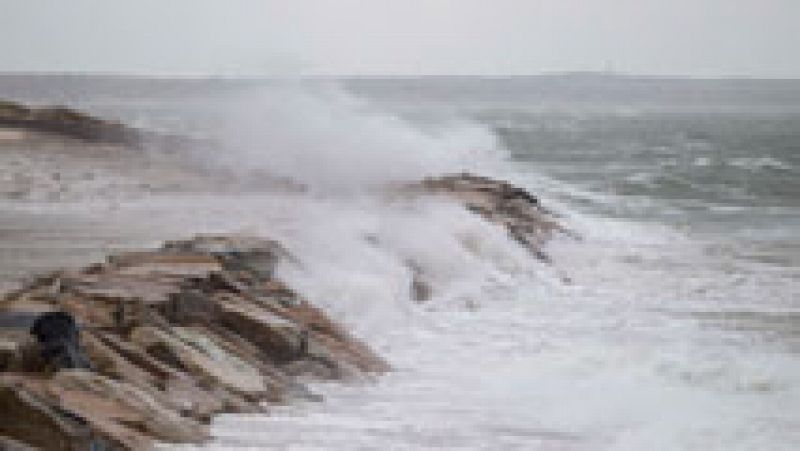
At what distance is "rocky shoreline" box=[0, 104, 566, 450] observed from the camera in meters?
9.28

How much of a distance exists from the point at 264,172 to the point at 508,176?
12.9 metres

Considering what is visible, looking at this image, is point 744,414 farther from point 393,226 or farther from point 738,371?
point 393,226

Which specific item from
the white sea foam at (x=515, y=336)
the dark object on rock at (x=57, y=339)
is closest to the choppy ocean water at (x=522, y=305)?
the white sea foam at (x=515, y=336)

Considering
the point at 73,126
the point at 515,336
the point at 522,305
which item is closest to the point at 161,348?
the point at 515,336

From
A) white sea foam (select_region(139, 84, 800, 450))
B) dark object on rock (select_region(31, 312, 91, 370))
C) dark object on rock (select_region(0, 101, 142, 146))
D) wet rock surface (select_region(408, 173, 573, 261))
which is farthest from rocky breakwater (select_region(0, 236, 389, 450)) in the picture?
dark object on rock (select_region(0, 101, 142, 146))

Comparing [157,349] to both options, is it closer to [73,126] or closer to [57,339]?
[57,339]

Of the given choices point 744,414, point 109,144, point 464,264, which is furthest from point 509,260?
point 109,144

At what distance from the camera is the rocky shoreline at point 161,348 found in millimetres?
9281

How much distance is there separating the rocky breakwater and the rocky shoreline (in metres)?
0.01

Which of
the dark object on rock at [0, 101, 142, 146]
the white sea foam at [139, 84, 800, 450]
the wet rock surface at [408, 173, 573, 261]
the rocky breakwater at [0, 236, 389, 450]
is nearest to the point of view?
the rocky breakwater at [0, 236, 389, 450]

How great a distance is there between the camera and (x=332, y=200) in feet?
84.0

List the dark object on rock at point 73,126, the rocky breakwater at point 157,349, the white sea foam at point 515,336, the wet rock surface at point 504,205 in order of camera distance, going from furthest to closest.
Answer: the dark object on rock at point 73,126 < the wet rock surface at point 504,205 < the white sea foam at point 515,336 < the rocky breakwater at point 157,349

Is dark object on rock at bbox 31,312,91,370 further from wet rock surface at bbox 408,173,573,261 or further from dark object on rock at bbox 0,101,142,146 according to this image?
dark object on rock at bbox 0,101,142,146

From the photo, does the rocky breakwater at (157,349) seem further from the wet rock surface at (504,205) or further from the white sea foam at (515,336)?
the wet rock surface at (504,205)
